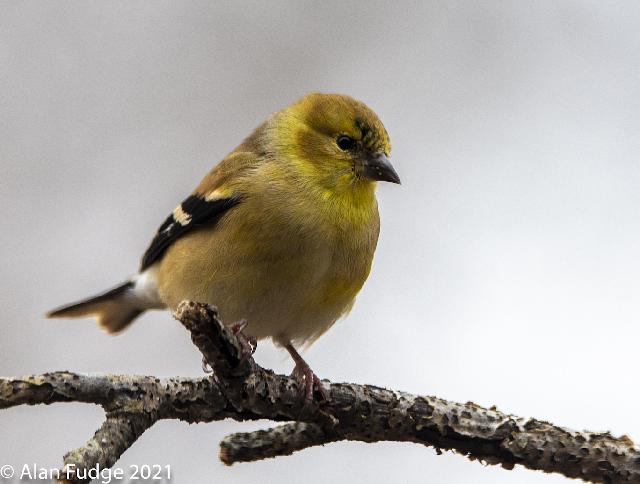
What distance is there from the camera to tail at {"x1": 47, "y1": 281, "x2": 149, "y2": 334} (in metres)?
5.84

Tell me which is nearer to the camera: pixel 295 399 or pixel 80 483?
pixel 80 483

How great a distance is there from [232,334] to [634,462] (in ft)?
6.04

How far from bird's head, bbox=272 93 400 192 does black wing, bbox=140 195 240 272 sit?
19.4 inches

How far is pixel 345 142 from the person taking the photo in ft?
15.8

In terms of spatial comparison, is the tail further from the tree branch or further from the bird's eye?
the tree branch

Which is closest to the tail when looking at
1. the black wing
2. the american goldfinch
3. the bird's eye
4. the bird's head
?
the black wing

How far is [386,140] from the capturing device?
4.86 meters

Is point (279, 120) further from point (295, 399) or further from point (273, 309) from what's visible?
point (295, 399)

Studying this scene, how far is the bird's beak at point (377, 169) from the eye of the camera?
4.68m

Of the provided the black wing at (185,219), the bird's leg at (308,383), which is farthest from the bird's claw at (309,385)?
the black wing at (185,219)

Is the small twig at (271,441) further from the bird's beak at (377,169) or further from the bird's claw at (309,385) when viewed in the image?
the bird's beak at (377,169)

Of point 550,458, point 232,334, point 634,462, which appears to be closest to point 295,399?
point 232,334

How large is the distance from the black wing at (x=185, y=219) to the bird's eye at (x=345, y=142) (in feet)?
2.37

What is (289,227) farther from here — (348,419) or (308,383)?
(348,419)
